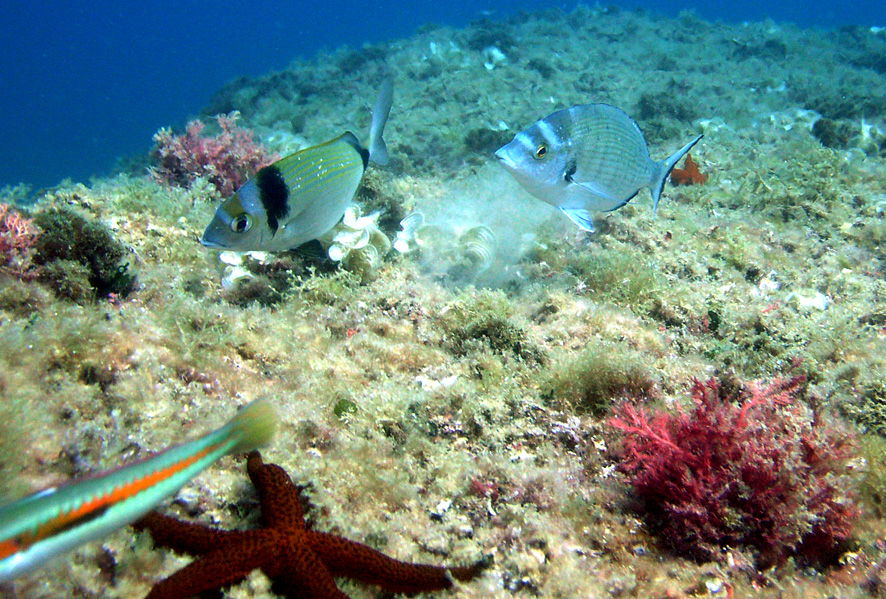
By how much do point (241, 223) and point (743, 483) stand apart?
9.78ft

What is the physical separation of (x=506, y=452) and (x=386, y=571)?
121 centimetres

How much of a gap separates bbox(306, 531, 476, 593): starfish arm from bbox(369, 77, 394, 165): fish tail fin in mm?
2296

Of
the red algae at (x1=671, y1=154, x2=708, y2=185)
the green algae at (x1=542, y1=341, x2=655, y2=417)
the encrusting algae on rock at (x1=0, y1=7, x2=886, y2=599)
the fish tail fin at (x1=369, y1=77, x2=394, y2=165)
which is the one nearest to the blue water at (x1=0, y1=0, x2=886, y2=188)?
the red algae at (x1=671, y1=154, x2=708, y2=185)

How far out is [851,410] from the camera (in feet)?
10.4

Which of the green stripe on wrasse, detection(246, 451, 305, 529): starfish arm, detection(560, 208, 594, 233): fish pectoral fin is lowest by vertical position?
detection(560, 208, 594, 233): fish pectoral fin

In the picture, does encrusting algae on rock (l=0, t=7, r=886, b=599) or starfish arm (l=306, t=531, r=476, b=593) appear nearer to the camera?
starfish arm (l=306, t=531, r=476, b=593)

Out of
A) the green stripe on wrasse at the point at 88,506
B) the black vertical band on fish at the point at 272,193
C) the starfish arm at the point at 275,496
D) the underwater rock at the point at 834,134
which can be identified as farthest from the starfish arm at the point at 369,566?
the underwater rock at the point at 834,134

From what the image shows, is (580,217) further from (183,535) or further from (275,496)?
(183,535)

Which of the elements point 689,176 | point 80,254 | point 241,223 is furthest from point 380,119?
point 689,176

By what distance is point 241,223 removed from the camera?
2578 millimetres

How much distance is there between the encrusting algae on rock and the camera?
2225 mm

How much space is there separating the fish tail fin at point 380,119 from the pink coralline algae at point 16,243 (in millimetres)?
2796

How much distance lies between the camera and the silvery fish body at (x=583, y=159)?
11.3 feet

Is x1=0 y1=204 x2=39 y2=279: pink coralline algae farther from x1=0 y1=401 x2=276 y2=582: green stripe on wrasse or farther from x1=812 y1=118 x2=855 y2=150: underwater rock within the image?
x1=812 y1=118 x2=855 y2=150: underwater rock
